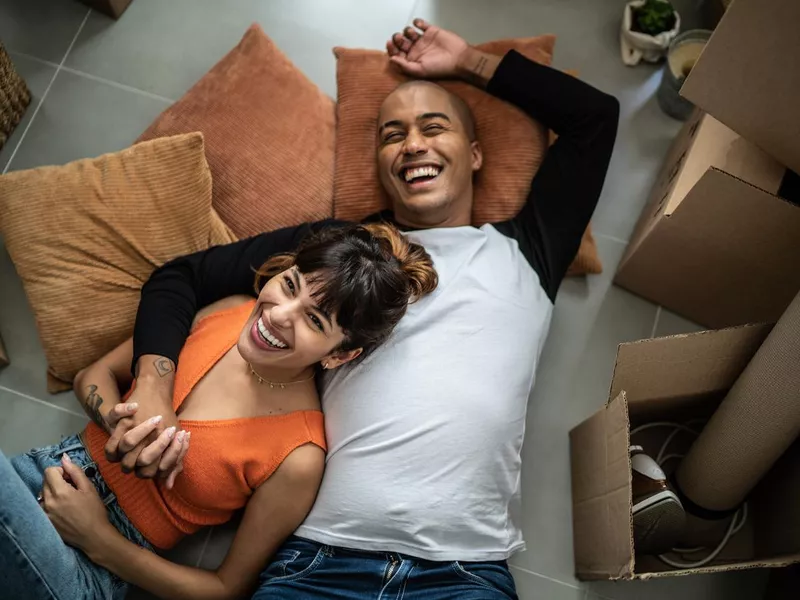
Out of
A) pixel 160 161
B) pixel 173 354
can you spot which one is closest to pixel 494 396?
pixel 173 354

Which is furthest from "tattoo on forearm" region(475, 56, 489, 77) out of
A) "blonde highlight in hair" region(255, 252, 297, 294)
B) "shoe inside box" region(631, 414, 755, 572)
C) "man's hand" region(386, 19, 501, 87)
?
"shoe inside box" region(631, 414, 755, 572)

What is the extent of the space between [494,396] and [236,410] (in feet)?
1.58

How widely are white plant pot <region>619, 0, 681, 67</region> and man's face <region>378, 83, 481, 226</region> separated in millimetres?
676

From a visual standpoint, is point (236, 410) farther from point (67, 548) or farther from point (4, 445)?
point (4, 445)

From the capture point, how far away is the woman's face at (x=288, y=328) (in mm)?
1267

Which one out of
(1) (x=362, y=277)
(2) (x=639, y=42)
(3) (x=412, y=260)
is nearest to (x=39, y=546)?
(1) (x=362, y=277)

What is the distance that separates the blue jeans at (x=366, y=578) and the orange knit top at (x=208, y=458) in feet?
0.52

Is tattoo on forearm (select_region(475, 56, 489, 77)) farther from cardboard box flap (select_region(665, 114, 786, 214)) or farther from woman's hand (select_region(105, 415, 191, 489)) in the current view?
woman's hand (select_region(105, 415, 191, 489))

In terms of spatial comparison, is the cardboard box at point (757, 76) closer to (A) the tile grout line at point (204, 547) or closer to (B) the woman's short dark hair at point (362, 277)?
(B) the woman's short dark hair at point (362, 277)

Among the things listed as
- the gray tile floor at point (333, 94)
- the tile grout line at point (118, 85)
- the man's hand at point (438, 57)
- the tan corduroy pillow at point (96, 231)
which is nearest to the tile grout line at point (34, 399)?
the gray tile floor at point (333, 94)

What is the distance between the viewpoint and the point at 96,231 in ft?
5.17

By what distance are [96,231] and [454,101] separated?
2.66 feet

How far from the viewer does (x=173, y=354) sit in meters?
1.42

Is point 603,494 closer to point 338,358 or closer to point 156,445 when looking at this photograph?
point 338,358
